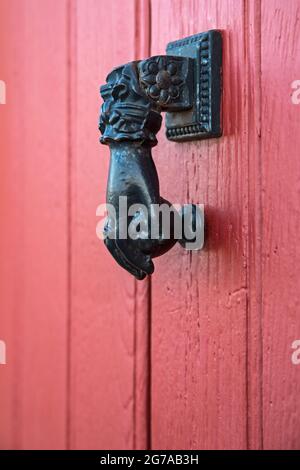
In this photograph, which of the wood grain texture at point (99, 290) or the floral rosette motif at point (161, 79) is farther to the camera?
the wood grain texture at point (99, 290)

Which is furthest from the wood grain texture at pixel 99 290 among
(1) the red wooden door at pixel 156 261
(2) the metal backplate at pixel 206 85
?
(2) the metal backplate at pixel 206 85

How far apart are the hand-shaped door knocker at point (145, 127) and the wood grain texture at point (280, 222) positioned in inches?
2.0

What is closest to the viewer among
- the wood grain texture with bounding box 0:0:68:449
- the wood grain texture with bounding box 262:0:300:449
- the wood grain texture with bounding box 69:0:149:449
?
the wood grain texture with bounding box 262:0:300:449

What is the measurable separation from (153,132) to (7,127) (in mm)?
398

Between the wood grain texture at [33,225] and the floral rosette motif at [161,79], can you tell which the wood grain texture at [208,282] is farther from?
the wood grain texture at [33,225]

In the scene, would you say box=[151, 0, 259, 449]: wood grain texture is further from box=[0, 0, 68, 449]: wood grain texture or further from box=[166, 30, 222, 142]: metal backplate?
box=[0, 0, 68, 449]: wood grain texture

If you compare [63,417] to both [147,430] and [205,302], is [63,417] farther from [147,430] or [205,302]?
[205,302]

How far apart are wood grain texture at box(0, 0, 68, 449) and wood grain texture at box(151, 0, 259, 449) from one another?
0.19 meters

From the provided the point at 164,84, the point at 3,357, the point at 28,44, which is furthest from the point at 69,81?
the point at 3,357

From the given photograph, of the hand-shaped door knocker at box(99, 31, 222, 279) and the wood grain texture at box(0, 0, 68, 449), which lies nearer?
the hand-shaped door knocker at box(99, 31, 222, 279)

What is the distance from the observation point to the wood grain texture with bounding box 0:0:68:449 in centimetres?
75

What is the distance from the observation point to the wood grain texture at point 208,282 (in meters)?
0.51

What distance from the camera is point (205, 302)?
1.78 feet

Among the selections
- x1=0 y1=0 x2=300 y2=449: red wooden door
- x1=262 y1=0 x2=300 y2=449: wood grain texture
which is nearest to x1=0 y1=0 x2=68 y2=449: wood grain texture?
x1=0 y1=0 x2=300 y2=449: red wooden door
